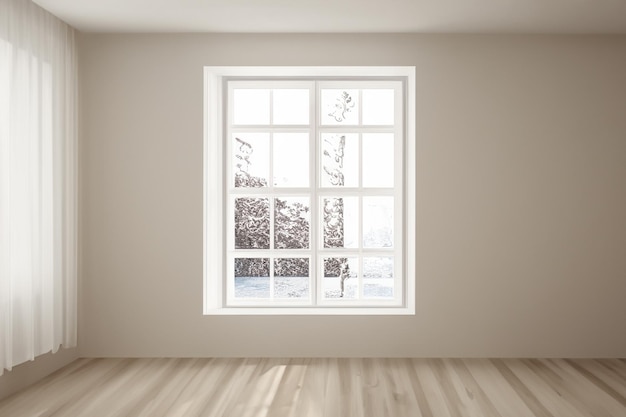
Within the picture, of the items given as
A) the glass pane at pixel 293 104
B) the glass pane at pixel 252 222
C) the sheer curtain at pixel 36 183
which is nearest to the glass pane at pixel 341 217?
the glass pane at pixel 252 222

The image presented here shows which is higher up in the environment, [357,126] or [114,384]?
[357,126]

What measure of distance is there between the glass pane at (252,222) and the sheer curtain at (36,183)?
1443 millimetres

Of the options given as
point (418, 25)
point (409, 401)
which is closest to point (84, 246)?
point (409, 401)

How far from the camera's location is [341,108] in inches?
195

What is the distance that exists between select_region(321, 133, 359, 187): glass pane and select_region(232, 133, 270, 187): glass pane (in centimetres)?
54

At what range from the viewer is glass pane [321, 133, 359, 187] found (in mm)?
4930

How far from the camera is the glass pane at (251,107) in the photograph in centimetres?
494

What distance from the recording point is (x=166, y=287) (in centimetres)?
459

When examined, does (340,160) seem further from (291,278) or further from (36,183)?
(36,183)

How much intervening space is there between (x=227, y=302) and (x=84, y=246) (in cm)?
137

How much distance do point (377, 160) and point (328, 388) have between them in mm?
2163

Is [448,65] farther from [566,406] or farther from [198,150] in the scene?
[566,406]

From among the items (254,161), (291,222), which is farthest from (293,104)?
(291,222)

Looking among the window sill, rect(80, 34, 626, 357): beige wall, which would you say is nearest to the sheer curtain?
rect(80, 34, 626, 357): beige wall
